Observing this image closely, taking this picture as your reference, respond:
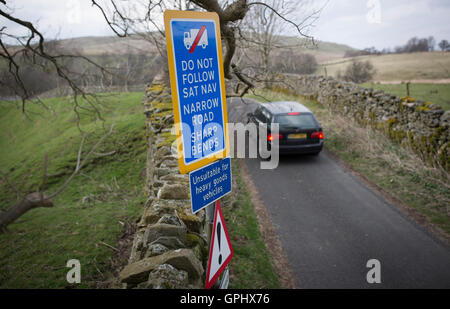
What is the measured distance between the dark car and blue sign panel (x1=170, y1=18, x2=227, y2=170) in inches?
288

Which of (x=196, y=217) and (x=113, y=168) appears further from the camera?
(x=113, y=168)

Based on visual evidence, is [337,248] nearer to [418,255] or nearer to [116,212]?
[418,255]

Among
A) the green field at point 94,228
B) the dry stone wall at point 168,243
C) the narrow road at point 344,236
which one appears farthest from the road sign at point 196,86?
the narrow road at point 344,236

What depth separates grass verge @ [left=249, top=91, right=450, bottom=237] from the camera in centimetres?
669

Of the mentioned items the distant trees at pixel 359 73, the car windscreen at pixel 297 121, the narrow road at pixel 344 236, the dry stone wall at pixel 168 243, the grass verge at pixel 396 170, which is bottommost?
the narrow road at pixel 344 236

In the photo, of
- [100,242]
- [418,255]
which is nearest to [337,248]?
[418,255]

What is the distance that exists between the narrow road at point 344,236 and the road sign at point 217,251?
2.55 meters

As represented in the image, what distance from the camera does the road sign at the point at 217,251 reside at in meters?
2.42

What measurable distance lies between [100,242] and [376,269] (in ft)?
16.1

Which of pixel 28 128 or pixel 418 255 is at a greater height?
pixel 28 128

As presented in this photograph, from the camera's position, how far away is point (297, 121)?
9523mm

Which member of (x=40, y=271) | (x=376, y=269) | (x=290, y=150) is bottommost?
(x=376, y=269)

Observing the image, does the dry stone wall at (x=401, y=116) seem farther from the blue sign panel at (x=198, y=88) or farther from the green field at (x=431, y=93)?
the blue sign panel at (x=198, y=88)
